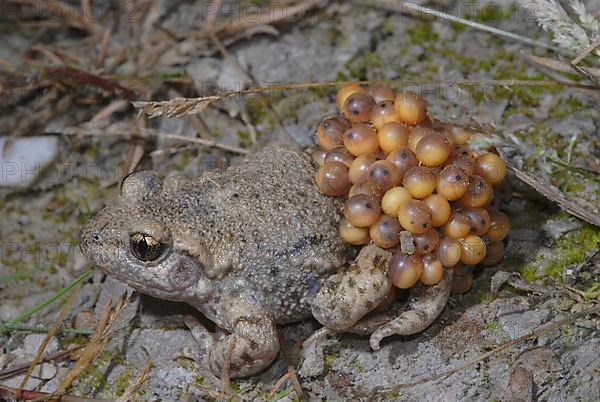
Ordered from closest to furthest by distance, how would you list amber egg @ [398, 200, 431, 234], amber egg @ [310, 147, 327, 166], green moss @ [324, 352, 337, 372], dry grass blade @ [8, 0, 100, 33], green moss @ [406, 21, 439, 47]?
amber egg @ [398, 200, 431, 234] → green moss @ [324, 352, 337, 372] → amber egg @ [310, 147, 327, 166] → green moss @ [406, 21, 439, 47] → dry grass blade @ [8, 0, 100, 33]

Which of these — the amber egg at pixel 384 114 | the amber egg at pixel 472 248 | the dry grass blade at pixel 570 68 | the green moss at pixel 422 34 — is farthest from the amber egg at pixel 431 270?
the green moss at pixel 422 34

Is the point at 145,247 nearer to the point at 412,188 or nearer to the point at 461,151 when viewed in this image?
the point at 412,188

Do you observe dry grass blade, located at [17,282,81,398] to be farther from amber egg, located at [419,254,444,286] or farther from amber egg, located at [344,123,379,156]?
amber egg, located at [419,254,444,286]

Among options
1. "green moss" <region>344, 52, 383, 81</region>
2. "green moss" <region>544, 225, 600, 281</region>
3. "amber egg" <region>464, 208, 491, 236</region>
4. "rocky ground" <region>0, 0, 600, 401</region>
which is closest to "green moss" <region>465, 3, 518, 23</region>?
"rocky ground" <region>0, 0, 600, 401</region>

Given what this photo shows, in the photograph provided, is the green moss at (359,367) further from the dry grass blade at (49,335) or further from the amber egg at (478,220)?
the dry grass blade at (49,335)

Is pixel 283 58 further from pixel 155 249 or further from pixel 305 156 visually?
pixel 155 249

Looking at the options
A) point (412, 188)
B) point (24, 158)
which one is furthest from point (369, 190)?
point (24, 158)

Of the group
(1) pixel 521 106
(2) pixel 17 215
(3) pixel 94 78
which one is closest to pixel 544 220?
(1) pixel 521 106
